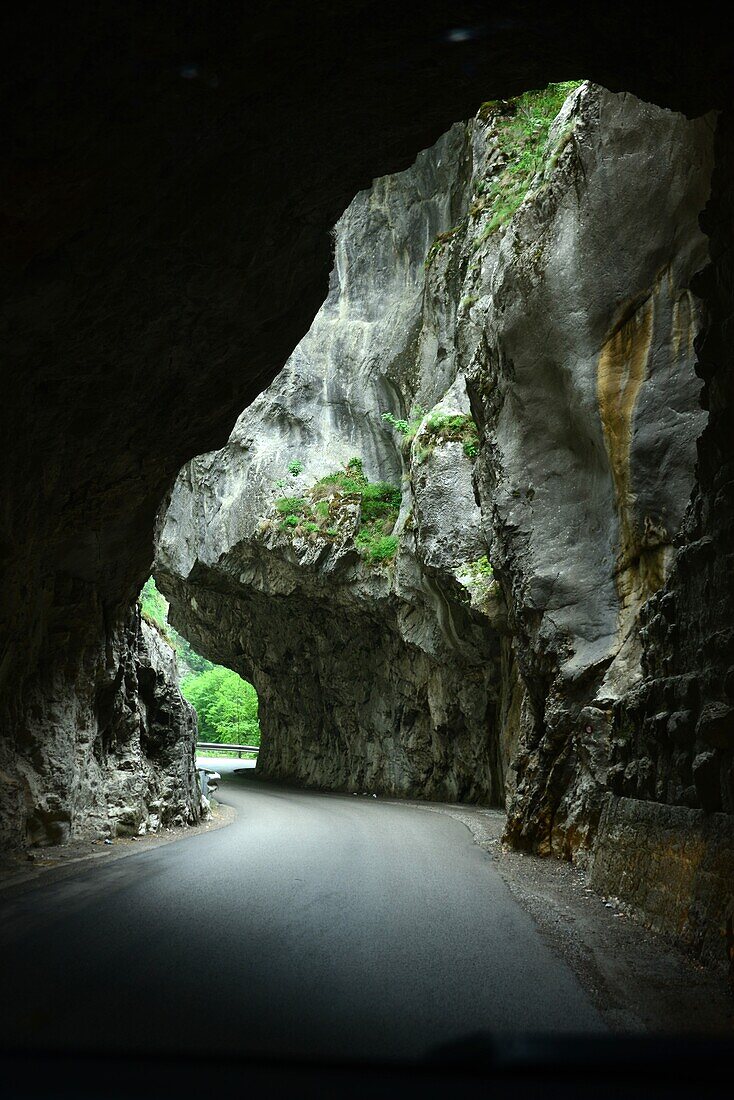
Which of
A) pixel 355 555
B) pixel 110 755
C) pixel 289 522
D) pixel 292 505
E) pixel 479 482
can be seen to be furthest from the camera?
pixel 292 505

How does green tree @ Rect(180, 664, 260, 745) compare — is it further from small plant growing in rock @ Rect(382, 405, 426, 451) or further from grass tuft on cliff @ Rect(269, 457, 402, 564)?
small plant growing in rock @ Rect(382, 405, 426, 451)

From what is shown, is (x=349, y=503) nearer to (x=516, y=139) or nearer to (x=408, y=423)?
(x=408, y=423)

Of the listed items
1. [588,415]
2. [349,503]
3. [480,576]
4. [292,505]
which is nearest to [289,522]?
[292,505]

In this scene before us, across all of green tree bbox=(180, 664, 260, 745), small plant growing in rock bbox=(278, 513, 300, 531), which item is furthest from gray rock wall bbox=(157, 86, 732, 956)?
green tree bbox=(180, 664, 260, 745)

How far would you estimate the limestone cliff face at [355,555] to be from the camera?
76.9 feet

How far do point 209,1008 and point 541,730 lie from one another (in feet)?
31.2

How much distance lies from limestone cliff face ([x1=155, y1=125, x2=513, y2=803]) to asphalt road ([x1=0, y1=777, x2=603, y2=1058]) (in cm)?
1375

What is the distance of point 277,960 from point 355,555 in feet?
68.2

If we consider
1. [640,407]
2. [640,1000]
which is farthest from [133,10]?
[640,407]

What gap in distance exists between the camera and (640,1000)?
14.0 ft

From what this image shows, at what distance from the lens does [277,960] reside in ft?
16.3

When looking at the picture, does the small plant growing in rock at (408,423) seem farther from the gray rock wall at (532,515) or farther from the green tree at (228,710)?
the green tree at (228,710)

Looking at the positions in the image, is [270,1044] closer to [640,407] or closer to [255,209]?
[255,209]

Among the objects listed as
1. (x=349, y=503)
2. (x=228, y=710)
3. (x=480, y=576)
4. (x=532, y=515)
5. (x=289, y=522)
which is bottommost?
(x=228, y=710)
